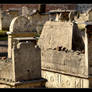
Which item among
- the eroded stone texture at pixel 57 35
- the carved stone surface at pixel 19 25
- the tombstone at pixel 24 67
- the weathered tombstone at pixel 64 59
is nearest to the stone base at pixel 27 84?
the tombstone at pixel 24 67

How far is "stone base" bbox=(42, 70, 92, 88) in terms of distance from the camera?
10250 mm

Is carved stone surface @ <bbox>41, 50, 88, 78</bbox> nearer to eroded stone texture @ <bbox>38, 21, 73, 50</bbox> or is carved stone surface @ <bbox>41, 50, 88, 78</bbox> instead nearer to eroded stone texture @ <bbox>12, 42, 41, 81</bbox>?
eroded stone texture @ <bbox>38, 21, 73, 50</bbox>

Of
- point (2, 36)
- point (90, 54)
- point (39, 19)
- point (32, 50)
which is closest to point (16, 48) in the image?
point (32, 50)

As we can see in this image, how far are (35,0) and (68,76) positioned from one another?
966 centimetres

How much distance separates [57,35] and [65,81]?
316 centimetres

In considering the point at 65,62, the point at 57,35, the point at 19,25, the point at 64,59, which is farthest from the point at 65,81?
the point at 19,25

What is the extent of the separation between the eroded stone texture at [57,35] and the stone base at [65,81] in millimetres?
1578

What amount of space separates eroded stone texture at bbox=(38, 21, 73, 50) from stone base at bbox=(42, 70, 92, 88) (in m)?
1.58

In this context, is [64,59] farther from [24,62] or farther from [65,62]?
[24,62]

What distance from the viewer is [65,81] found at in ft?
36.9

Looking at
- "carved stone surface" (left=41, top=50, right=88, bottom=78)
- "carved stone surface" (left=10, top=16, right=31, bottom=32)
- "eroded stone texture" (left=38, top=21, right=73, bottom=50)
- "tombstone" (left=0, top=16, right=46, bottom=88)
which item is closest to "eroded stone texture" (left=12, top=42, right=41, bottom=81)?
"tombstone" (left=0, top=16, right=46, bottom=88)

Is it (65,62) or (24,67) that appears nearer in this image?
(24,67)

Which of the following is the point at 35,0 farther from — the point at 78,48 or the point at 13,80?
the point at 78,48

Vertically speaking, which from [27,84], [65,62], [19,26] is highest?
[19,26]
